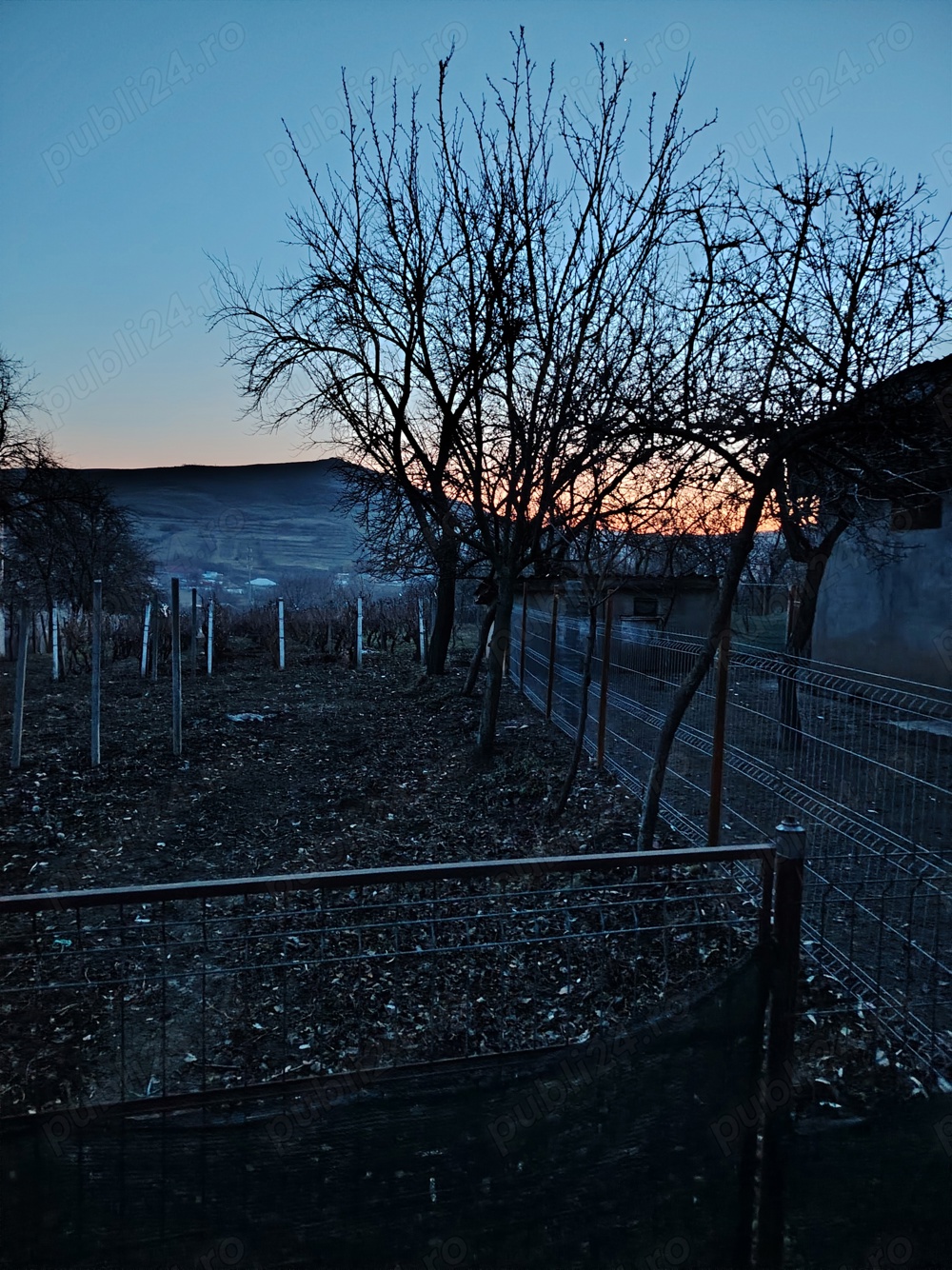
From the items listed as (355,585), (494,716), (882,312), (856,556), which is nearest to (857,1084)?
(882,312)

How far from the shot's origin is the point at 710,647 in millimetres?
4645

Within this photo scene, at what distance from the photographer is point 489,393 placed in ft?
29.1

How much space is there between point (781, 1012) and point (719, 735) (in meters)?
2.34

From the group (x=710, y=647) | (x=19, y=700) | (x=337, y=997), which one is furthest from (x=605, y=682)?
(x=19, y=700)

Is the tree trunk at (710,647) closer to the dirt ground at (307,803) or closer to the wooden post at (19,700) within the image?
the dirt ground at (307,803)

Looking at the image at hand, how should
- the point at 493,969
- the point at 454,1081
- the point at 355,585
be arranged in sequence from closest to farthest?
the point at 454,1081 < the point at 493,969 < the point at 355,585

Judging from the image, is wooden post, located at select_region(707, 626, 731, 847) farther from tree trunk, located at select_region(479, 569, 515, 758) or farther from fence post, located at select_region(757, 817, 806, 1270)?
tree trunk, located at select_region(479, 569, 515, 758)

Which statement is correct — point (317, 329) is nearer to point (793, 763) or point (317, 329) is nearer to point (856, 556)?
point (856, 556)

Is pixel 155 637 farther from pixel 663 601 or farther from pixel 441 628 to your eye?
pixel 663 601

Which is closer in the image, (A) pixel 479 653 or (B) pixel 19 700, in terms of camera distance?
(B) pixel 19 700

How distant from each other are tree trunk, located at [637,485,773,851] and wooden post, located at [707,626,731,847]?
57 millimetres

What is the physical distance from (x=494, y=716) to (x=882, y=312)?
17.9ft

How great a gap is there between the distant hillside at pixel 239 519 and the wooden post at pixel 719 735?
72.1 meters

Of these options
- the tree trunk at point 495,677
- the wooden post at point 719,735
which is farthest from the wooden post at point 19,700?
the wooden post at point 719,735
